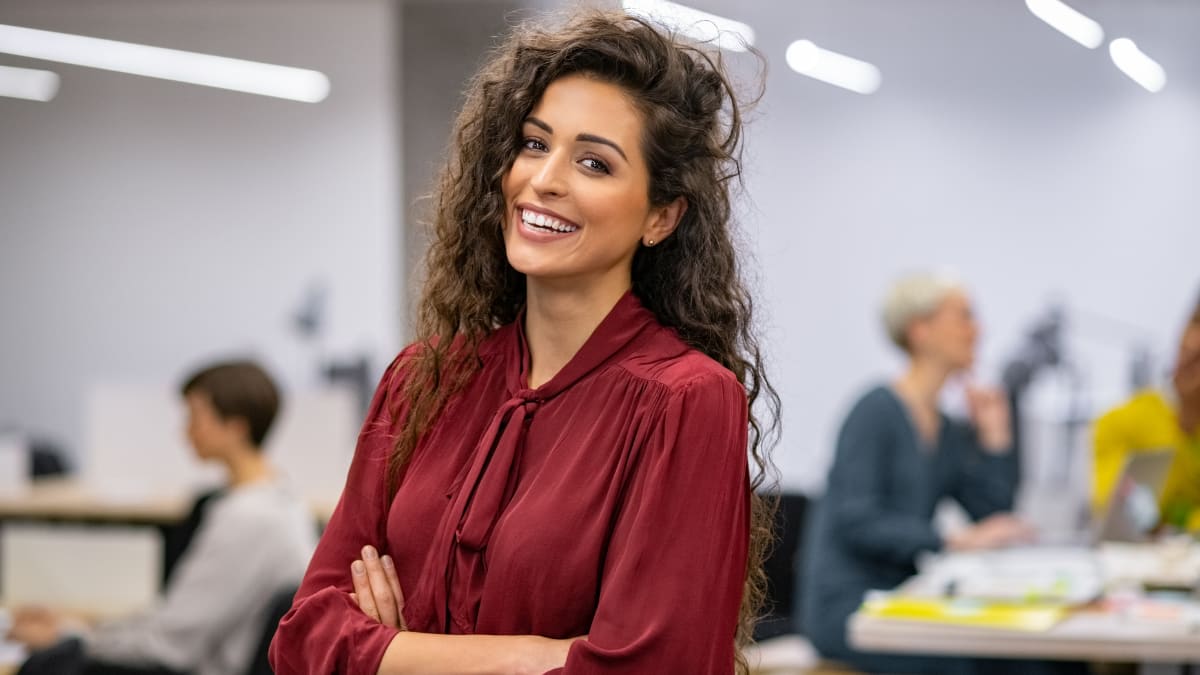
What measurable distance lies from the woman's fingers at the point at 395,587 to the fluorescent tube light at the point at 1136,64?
5860mm

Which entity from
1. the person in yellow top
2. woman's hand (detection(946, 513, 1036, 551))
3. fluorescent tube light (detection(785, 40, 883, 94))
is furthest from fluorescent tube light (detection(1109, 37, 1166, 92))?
woman's hand (detection(946, 513, 1036, 551))

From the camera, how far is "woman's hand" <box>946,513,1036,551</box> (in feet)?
13.9

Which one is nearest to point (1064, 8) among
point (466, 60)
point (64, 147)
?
point (466, 60)

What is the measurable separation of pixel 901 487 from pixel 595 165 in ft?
8.63

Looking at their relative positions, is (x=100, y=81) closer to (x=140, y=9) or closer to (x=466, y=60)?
(x=140, y=9)

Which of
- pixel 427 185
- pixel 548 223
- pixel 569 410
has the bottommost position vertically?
pixel 569 410

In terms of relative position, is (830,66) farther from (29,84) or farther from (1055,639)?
(1055,639)

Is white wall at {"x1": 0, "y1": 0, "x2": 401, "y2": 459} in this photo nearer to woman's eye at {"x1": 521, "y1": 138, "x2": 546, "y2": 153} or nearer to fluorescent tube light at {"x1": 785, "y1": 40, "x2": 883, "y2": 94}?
fluorescent tube light at {"x1": 785, "y1": 40, "x2": 883, "y2": 94}

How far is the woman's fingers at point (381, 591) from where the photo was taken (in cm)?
168

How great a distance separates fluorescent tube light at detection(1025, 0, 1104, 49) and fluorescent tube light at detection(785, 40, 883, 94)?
2.80 ft

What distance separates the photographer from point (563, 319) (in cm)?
172

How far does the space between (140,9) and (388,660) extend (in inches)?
273

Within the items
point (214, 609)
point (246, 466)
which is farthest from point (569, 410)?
point (246, 466)

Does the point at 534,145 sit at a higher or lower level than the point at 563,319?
higher
